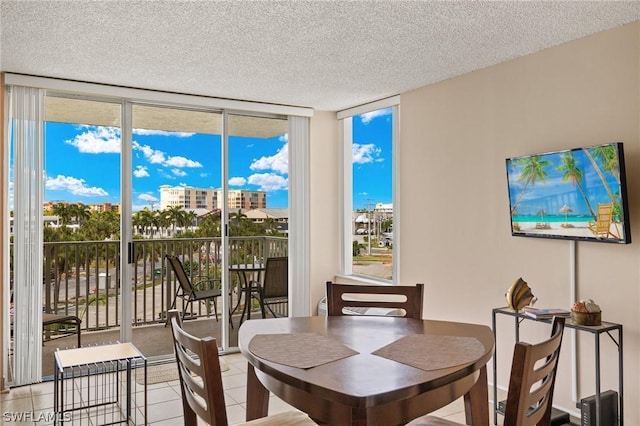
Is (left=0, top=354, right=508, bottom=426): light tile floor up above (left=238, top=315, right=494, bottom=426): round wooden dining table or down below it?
below

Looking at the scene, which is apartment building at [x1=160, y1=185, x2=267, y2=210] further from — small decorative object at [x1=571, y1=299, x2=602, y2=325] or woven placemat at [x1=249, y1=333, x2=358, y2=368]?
small decorative object at [x1=571, y1=299, x2=602, y2=325]

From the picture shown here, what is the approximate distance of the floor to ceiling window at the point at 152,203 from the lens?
4.41 meters

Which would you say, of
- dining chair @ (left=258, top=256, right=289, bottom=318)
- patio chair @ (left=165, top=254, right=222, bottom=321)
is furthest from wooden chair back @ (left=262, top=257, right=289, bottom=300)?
patio chair @ (left=165, top=254, right=222, bottom=321)

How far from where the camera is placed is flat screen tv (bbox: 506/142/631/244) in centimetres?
278

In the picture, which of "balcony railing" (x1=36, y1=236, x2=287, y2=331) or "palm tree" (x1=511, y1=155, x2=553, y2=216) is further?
"balcony railing" (x1=36, y1=236, x2=287, y2=331)

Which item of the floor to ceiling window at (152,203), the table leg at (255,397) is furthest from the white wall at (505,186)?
the table leg at (255,397)

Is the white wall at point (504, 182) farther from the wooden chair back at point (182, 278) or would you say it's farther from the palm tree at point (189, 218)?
the wooden chair back at point (182, 278)

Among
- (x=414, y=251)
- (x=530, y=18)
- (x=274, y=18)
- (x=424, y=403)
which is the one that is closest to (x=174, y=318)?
(x=424, y=403)

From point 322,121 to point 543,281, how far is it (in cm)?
288

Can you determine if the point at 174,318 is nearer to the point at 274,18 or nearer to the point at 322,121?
the point at 274,18

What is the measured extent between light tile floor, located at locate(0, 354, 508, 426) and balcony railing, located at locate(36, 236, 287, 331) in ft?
3.79

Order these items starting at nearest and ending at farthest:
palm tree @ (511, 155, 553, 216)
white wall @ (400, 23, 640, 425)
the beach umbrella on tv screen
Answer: white wall @ (400, 23, 640, 425)
the beach umbrella on tv screen
palm tree @ (511, 155, 553, 216)

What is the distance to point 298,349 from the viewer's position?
1.80m

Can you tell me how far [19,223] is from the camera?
3857 mm
